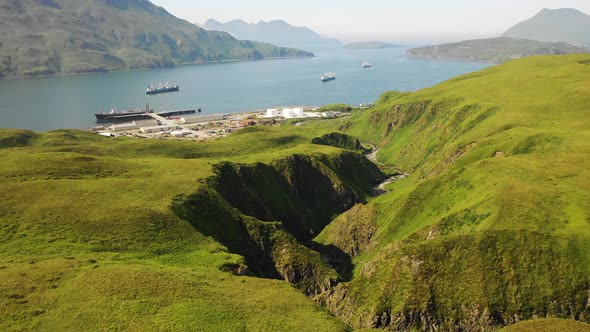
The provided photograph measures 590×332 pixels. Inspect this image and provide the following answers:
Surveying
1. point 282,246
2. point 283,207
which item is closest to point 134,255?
point 282,246

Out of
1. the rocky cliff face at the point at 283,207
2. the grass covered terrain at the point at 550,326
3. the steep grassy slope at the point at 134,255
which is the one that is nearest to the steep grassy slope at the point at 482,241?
the rocky cliff face at the point at 283,207

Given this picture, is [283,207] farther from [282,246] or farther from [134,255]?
[134,255]

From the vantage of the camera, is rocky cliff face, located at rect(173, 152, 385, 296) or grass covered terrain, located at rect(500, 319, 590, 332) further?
rocky cliff face, located at rect(173, 152, 385, 296)

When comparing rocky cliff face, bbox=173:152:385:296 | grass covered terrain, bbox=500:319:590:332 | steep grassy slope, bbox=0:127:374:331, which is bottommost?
rocky cliff face, bbox=173:152:385:296

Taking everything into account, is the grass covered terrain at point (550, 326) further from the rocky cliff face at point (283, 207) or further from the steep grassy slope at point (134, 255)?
the rocky cliff face at point (283, 207)

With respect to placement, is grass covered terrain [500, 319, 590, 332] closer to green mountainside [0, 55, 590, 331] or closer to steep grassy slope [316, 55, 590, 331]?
green mountainside [0, 55, 590, 331]

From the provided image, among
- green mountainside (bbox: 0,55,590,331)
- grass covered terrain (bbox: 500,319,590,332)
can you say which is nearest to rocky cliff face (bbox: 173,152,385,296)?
green mountainside (bbox: 0,55,590,331)
